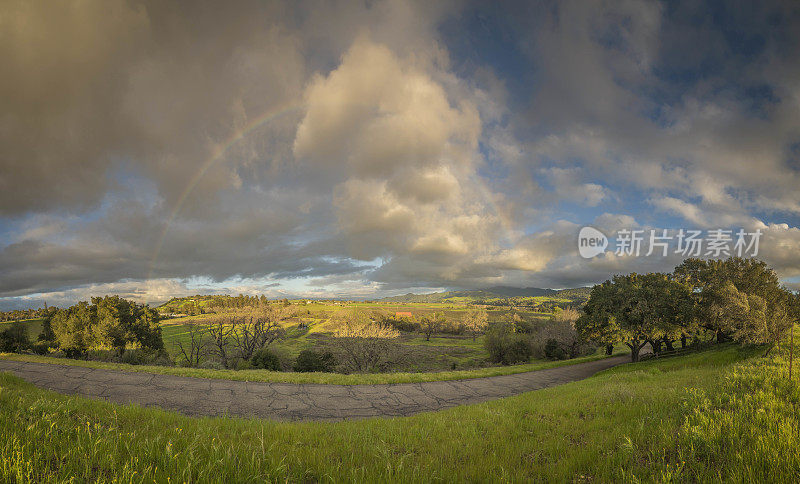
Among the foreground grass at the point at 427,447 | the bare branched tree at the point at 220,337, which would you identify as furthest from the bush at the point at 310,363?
the foreground grass at the point at 427,447

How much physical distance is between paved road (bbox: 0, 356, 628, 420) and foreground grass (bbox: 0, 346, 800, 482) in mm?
6142

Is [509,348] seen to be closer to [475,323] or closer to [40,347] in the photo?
[475,323]

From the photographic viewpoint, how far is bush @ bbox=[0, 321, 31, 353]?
4459 cm

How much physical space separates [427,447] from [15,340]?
7456 cm

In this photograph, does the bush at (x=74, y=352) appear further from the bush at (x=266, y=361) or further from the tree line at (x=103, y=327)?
the bush at (x=266, y=361)

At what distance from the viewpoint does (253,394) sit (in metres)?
14.3

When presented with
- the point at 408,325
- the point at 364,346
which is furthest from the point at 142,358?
the point at 408,325

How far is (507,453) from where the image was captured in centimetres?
525

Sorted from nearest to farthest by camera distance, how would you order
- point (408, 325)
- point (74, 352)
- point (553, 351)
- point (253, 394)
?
point (253, 394) → point (74, 352) → point (553, 351) → point (408, 325)

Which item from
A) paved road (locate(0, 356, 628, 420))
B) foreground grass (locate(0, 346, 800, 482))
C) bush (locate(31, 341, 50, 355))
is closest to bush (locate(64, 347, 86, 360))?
bush (locate(31, 341, 50, 355))

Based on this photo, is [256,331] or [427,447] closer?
[427,447]

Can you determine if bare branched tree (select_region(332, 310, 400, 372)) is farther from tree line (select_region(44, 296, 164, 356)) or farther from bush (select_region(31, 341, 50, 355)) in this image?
bush (select_region(31, 341, 50, 355))

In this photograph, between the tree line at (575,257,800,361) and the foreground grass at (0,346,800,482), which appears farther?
the tree line at (575,257,800,361)

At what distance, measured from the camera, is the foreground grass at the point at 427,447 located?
357cm
